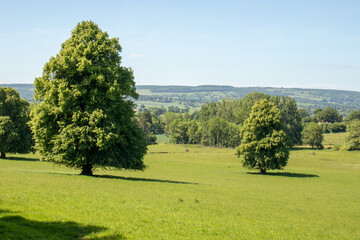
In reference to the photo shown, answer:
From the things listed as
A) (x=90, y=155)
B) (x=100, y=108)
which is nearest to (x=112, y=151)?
(x=90, y=155)

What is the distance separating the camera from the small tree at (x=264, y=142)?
61.8 metres

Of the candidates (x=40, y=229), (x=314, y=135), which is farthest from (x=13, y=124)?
(x=314, y=135)

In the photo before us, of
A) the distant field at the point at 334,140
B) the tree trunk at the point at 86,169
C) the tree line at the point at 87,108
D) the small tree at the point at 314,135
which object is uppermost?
the tree line at the point at 87,108

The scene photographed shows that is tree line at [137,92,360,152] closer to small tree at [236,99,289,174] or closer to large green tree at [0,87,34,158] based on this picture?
small tree at [236,99,289,174]

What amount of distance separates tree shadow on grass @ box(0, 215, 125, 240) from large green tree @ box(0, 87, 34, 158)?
171 feet

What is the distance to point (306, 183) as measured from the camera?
171 ft

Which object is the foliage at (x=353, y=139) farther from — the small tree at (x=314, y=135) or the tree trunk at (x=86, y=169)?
the tree trunk at (x=86, y=169)

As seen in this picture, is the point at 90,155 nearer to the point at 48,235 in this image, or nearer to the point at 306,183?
the point at 48,235

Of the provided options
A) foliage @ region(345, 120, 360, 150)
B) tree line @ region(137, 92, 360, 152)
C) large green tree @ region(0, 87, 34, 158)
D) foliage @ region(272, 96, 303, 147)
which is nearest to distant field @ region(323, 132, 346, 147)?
tree line @ region(137, 92, 360, 152)

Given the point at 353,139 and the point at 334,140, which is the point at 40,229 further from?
the point at 334,140

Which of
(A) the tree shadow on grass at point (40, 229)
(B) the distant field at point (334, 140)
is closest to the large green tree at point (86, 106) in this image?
(A) the tree shadow on grass at point (40, 229)

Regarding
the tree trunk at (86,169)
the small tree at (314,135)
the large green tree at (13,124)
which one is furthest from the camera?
the small tree at (314,135)

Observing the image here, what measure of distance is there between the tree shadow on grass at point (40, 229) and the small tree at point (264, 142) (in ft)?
165

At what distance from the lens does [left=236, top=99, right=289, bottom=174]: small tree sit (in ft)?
203
